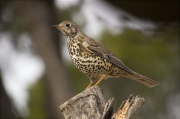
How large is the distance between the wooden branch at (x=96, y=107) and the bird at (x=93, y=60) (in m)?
1.37

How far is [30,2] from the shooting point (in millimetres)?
9859

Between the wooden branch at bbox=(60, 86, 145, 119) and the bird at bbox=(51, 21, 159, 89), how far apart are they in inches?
54.1

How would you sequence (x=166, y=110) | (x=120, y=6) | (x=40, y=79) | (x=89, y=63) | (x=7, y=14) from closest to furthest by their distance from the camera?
(x=89, y=63) < (x=120, y=6) < (x=166, y=110) < (x=7, y=14) < (x=40, y=79)

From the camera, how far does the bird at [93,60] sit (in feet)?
18.1

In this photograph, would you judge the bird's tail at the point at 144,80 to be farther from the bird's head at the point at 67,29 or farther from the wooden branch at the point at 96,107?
the wooden branch at the point at 96,107

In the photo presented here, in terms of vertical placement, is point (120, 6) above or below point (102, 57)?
above

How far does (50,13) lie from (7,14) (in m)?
1.63

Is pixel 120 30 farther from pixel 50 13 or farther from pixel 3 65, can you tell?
pixel 3 65

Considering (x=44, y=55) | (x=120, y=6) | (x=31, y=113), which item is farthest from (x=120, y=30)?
(x=31, y=113)

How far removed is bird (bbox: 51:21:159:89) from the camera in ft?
18.1

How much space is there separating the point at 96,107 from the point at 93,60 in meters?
1.66

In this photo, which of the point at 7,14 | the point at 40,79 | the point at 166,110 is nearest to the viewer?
the point at 166,110

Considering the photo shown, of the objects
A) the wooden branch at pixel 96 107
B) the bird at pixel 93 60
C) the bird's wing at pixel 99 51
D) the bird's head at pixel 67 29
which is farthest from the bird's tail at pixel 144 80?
the wooden branch at pixel 96 107

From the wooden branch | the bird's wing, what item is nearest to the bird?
the bird's wing
